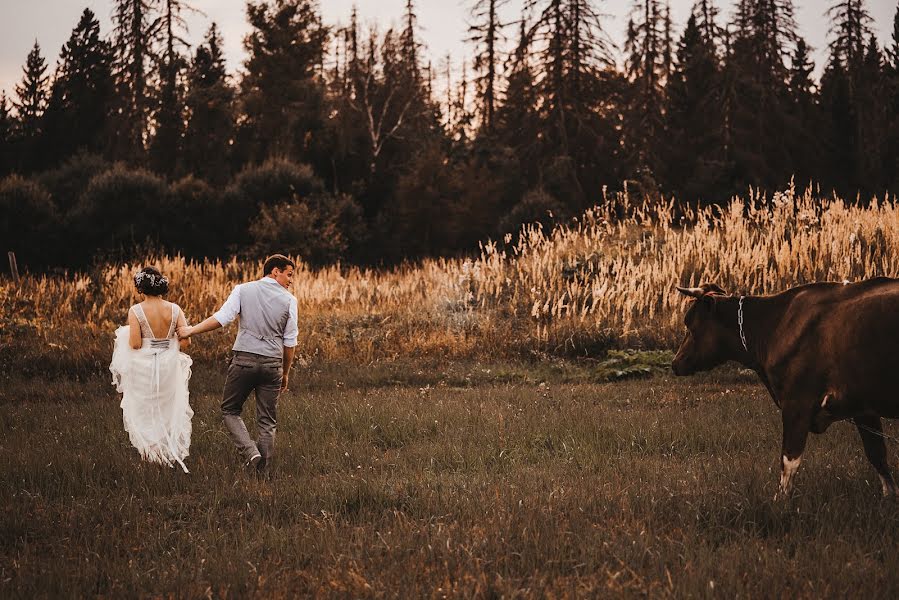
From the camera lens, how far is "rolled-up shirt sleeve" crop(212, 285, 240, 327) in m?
6.98

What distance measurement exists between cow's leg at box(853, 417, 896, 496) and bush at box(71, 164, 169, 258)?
25429 mm

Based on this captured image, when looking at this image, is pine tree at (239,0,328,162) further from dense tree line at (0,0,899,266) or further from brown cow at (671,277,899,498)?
brown cow at (671,277,899,498)

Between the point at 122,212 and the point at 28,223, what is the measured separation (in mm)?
3075

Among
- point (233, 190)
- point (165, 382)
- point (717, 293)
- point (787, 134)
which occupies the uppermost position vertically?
point (787, 134)

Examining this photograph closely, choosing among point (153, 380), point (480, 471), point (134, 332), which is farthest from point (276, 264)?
point (480, 471)

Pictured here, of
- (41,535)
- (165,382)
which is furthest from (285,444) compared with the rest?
(41,535)

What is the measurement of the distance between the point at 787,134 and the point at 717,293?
34895 mm

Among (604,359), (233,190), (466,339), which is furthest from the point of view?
(233,190)

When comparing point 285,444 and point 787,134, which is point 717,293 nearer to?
point 285,444

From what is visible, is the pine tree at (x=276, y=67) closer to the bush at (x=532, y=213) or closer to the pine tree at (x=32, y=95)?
the pine tree at (x=32, y=95)

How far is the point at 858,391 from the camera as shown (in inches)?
206

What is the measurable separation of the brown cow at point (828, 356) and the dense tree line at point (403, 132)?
22.0 meters

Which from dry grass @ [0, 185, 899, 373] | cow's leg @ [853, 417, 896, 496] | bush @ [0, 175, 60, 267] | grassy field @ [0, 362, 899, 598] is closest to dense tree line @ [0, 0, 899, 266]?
bush @ [0, 175, 60, 267]

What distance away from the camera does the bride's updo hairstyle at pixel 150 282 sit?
722cm
